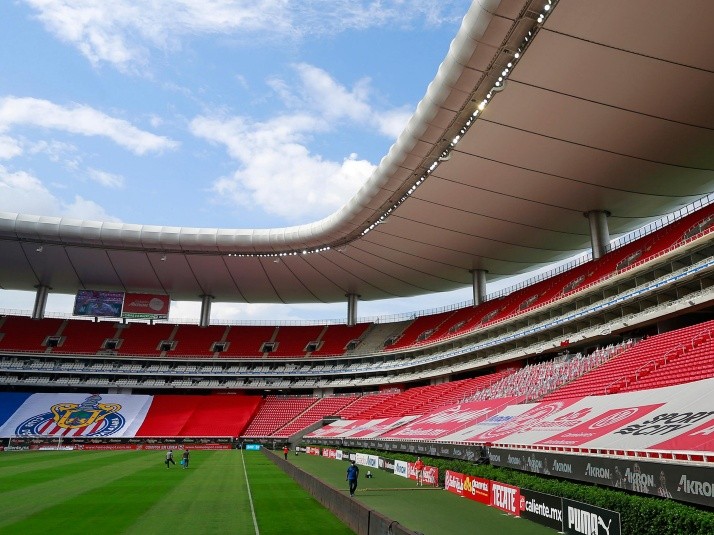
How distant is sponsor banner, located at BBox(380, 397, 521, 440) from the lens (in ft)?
90.4

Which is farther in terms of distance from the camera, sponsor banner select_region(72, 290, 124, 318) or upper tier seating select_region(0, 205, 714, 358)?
sponsor banner select_region(72, 290, 124, 318)

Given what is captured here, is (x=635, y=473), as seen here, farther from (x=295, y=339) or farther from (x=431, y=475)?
(x=295, y=339)

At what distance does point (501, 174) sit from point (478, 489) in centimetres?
1712

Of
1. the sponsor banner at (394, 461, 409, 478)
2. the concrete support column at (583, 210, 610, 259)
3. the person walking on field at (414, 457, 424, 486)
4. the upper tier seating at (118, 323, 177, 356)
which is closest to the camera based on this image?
the person walking on field at (414, 457, 424, 486)

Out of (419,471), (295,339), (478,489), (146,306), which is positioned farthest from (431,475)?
(146,306)

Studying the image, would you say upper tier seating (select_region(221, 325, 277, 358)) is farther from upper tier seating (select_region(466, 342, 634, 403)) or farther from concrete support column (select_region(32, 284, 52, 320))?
upper tier seating (select_region(466, 342, 634, 403))

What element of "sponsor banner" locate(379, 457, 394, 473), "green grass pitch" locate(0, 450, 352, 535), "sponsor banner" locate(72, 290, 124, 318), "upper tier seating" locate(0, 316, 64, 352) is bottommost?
"green grass pitch" locate(0, 450, 352, 535)

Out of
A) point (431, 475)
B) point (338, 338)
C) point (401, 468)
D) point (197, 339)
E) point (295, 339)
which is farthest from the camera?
point (295, 339)

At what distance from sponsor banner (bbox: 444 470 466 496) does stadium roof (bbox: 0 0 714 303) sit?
50.0ft

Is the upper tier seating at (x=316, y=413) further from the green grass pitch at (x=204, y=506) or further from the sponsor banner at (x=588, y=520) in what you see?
the sponsor banner at (x=588, y=520)

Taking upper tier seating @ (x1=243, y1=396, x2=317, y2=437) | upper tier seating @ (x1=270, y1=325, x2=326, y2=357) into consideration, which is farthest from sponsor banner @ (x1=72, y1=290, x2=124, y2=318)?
upper tier seating @ (x1=243, y1=396, x2=317, y2=437)

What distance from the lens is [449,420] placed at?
30156mm

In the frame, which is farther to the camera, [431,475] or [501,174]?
[501,174]

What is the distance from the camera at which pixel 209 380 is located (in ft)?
203
